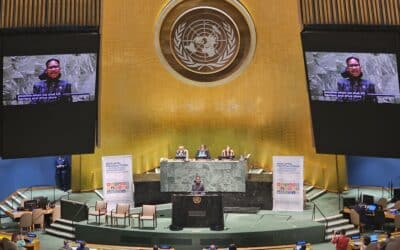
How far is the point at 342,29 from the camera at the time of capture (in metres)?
17.6

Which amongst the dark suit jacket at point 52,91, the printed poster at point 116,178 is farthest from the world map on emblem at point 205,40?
the dark suit jacket at point 52,91

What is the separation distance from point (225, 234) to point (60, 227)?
4.96 meters

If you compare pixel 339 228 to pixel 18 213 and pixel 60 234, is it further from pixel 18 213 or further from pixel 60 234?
pixel 18 213

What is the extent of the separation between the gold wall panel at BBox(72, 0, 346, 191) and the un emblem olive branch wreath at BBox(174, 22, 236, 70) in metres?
0.71

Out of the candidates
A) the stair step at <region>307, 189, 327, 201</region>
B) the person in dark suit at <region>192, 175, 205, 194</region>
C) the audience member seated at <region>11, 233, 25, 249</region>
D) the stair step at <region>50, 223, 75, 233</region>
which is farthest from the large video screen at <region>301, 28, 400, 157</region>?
the audience member seated at <region>11, 233, 25, 249</region>

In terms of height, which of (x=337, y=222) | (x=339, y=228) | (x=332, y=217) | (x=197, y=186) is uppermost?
(x=197, y=186)

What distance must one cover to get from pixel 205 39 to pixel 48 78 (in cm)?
668

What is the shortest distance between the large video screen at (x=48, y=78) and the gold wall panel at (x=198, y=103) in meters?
3.96

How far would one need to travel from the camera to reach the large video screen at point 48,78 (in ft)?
60.7

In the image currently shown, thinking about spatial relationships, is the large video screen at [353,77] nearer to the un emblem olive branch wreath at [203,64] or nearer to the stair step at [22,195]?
the un emblem olive branch wreath at [203,64]

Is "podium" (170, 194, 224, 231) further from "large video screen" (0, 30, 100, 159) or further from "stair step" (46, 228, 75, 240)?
"large video screen" (0, 30, 100, 159)

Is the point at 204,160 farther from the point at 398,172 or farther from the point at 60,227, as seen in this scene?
the point at 398,172

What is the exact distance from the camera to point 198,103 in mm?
24141

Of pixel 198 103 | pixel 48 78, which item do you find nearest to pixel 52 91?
pixel 48 78
